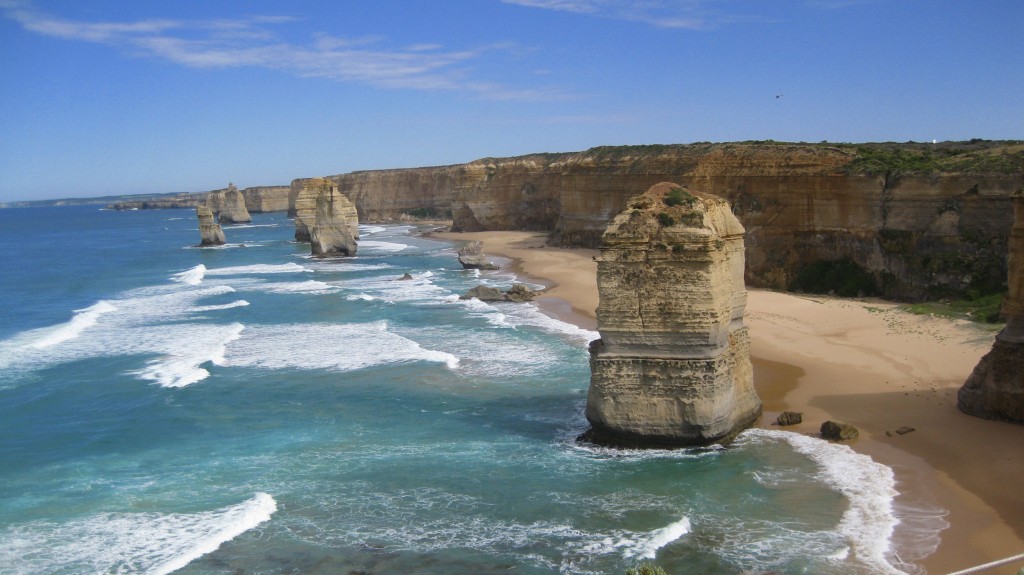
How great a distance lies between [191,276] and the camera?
52531 mm

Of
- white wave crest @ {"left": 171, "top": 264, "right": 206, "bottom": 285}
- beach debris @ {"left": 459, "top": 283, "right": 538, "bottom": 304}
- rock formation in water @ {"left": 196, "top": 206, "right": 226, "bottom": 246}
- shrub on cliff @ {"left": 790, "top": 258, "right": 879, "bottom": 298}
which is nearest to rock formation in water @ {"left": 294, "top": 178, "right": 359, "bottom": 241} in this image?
white wave crest @ {"left": 171, "top": 264, "right": 206, "bottom": 285}

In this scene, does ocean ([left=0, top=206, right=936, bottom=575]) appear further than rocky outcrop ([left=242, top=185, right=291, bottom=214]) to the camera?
No

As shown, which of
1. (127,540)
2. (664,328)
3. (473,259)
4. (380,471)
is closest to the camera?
(127,540)

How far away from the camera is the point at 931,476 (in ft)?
46.5

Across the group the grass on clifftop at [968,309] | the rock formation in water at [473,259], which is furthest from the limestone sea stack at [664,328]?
the rock formation in water at [473,259]

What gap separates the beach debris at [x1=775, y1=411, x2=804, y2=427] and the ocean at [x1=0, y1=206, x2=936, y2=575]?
27.7 inches

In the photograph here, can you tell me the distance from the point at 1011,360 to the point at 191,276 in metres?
47.2

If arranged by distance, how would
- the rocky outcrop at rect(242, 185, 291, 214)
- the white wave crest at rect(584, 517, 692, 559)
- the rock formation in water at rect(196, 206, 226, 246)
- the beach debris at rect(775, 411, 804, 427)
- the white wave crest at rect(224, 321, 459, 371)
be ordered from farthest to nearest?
the rocky outcrop at rect(242, 185, 291, 214), the rock formation in water at rect(196, 206, 226, 246), the white wave crest at rect(224, 321, 459, 371), the beach debris at rect(775, 411, 804, 427), the white wave crest at rect(584, 517, 692, 559)

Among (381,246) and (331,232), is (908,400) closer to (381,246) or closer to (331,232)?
(331,232)

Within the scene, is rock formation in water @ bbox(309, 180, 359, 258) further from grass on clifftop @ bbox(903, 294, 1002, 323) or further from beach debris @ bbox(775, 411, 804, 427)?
beach debris @ bbox(775, 411, 804, 427)

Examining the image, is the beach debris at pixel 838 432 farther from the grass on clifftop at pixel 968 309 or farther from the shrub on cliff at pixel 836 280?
the shrub on cliff at pixel 836 280

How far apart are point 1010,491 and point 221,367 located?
20439 mm

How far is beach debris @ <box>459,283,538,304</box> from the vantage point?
3581 centimetres

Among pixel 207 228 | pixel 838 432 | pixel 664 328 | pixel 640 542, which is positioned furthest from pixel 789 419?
pixel 207 228
